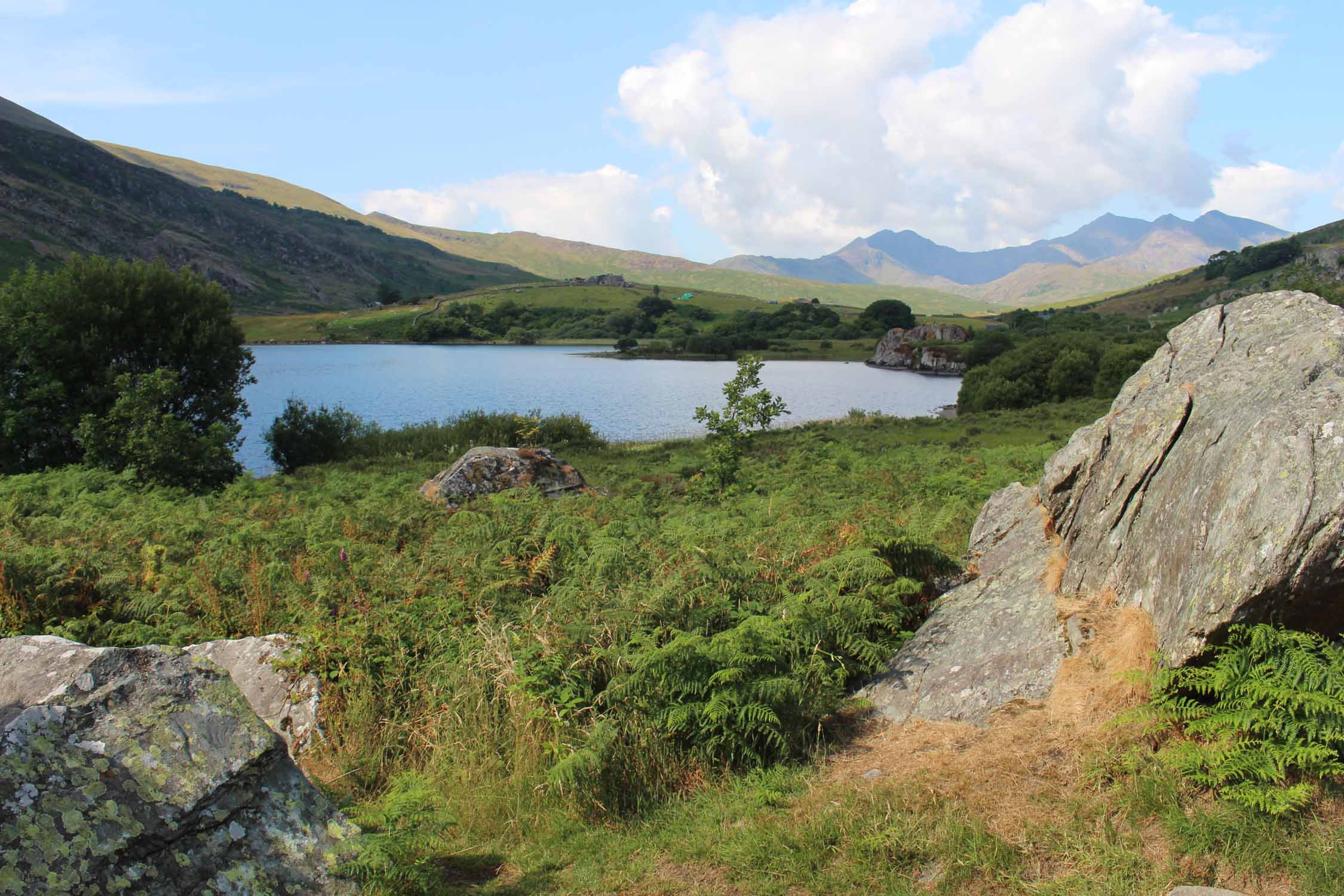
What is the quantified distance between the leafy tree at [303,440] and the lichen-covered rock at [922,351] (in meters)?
99.0

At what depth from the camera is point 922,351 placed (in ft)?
419

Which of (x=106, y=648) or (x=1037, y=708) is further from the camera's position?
(x=1037, y=708)

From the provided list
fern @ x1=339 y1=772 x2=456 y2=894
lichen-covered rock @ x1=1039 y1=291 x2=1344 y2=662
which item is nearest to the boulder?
lichen-covered rock @ x1=1039 y1=291 x2=1344 y2=662

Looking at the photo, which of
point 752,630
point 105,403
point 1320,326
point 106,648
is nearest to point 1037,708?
point 752,630

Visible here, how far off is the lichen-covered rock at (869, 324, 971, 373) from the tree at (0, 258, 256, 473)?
105 metres

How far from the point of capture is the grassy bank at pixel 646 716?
5.11 m

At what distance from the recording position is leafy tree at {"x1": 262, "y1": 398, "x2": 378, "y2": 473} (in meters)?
36.0

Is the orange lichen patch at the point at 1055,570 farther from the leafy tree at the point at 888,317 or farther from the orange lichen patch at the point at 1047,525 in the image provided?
the leafy tree at the point at 888,317

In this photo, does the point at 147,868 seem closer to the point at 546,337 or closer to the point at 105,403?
the point at 105,403

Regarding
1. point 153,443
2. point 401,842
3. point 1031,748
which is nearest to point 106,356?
point 153,443

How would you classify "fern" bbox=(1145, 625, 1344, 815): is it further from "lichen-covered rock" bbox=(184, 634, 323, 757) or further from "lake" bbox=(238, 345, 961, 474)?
"lake" bbox=(238, 345, 961, 474)

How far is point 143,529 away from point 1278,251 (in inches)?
8644

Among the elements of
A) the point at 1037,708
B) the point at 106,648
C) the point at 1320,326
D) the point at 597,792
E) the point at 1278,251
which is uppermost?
the point at 1278,251

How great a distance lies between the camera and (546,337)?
590ft
